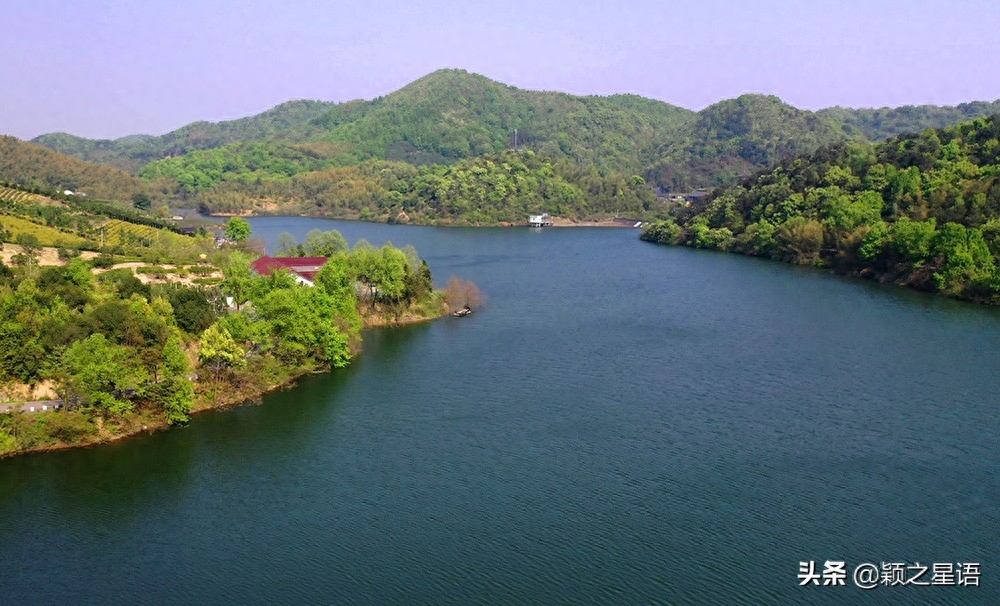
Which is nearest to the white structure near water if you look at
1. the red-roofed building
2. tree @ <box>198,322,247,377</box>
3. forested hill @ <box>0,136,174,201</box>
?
forested hill @ <box>0,136,174,201</box>

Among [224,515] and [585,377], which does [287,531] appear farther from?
[585,377]

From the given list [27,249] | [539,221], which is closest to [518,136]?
[539,221]

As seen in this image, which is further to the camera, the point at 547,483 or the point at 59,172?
the point at 59,172

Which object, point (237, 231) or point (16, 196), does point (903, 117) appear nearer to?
point (237, 231)

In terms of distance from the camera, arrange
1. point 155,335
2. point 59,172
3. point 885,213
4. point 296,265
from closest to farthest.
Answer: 1. point 155,335
2. point 296,265
3. point 885,213
4. point 59,172

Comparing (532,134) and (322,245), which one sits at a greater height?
(532,134)

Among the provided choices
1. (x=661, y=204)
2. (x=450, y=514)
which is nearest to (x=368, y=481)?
(x=450, y=514)

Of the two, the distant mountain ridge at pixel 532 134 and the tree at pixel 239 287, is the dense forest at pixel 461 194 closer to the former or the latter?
the distant mountain ridge at pixel 532 134
